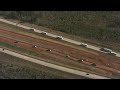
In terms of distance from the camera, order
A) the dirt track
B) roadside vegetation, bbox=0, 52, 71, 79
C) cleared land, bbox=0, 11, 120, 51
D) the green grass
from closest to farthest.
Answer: roadside vegetation, bbox=0, 52, 71, 79
the dirt track
the green grass
cleared land, bbox=0, 11, 120, 51

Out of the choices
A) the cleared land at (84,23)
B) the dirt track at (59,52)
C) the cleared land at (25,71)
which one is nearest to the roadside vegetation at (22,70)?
the cleared land at (25,71)

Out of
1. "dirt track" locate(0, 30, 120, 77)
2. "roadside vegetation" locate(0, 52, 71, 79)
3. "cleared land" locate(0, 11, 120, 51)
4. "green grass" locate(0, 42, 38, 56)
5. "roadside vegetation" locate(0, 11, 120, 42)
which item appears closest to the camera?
"roadside vegetation" locate(0, 52, 71, 79)

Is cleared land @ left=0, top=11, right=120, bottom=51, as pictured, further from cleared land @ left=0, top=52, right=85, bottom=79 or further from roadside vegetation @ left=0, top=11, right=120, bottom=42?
cleared land @ left=0, top=52, right=85, bottom=79

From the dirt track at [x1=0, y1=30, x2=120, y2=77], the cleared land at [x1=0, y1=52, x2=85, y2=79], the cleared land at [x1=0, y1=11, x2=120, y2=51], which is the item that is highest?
the cleared land at [x1=0, y1=11, x2=120, y2=51]

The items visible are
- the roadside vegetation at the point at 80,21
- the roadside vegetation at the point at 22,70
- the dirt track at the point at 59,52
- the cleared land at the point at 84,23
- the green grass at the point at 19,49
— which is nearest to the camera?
the roadside vegetation at the point at 22,70

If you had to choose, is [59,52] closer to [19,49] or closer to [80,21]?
[19,49]

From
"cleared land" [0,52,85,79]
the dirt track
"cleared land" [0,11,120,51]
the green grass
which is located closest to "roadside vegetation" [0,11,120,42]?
"cleared land" [0,11,120,51]

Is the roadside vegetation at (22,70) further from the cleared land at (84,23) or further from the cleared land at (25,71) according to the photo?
the cleared land at (84,23)
